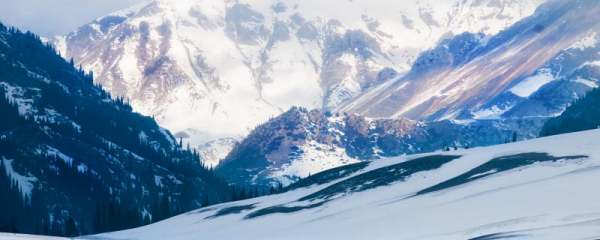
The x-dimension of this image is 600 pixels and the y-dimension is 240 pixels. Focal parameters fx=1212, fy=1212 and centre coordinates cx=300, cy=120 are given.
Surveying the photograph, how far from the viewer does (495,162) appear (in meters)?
158

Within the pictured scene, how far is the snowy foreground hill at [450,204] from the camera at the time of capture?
92.7 metres

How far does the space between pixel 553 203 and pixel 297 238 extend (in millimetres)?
26773

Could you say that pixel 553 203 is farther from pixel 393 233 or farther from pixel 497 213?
pixel 393 233

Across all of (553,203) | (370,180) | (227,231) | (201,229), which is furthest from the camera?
(370,180)

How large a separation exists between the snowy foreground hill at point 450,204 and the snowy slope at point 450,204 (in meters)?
0.17

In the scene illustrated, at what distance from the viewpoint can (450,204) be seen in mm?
118750

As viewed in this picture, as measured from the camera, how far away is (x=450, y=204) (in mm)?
118750

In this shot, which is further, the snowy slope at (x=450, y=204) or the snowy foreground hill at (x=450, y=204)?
the snowy slope at (x=450, y=204)

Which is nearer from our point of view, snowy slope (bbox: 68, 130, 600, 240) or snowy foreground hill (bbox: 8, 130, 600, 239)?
snowy foreground hill (bbox: 8, 130, 600, 239)

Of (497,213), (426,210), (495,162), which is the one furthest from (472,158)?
(497,213)

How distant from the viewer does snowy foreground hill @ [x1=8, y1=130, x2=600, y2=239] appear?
3649 inches

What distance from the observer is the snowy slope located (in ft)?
305

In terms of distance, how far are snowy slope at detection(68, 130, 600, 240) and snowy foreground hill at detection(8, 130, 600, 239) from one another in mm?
167

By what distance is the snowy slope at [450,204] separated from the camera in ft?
305
